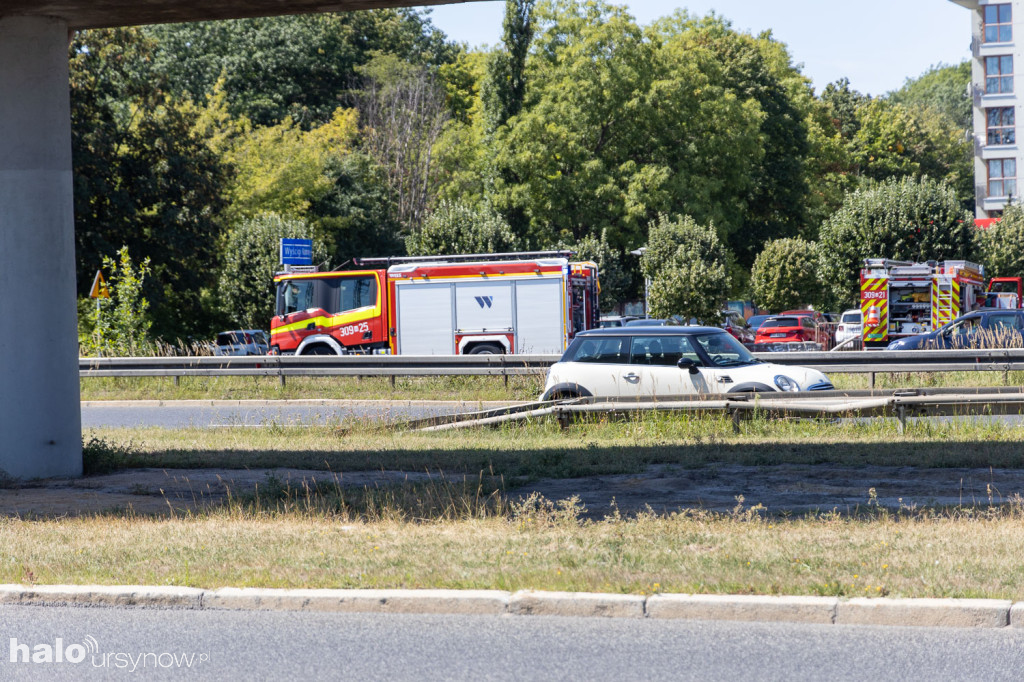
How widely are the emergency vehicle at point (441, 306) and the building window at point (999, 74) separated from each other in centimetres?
6283

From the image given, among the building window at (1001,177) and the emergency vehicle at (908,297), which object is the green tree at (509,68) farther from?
the building window at (1001,177)

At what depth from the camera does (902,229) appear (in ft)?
154

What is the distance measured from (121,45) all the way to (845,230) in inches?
1193

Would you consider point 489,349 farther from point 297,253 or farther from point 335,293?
point 297,253

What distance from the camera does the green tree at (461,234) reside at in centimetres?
4578

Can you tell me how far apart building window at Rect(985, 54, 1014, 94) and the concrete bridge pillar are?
266 feet

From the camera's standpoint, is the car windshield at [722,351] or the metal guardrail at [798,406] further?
the car windshield at [722,351]

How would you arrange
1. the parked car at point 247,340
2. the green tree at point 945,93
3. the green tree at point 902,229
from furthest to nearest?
the green tree at point 945,93 → the green tree at point 902,229 → the parked car at point 247,340

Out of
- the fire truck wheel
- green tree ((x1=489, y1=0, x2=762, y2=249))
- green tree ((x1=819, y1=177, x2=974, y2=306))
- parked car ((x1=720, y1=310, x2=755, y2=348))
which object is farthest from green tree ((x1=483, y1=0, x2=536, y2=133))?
the fire truck wheel

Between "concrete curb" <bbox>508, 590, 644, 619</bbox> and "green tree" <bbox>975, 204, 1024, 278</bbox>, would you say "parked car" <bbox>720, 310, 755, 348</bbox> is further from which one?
"concrete curb" <bbox>508, 590, 644, 619</bbox>

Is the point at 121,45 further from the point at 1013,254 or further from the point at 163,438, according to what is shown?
the point at 1013,254

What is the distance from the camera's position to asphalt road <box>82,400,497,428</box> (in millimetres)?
17600

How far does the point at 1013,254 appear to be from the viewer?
194ft

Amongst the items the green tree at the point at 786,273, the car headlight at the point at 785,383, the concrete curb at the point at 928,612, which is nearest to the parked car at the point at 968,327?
the car headlight at the point at 785,383
